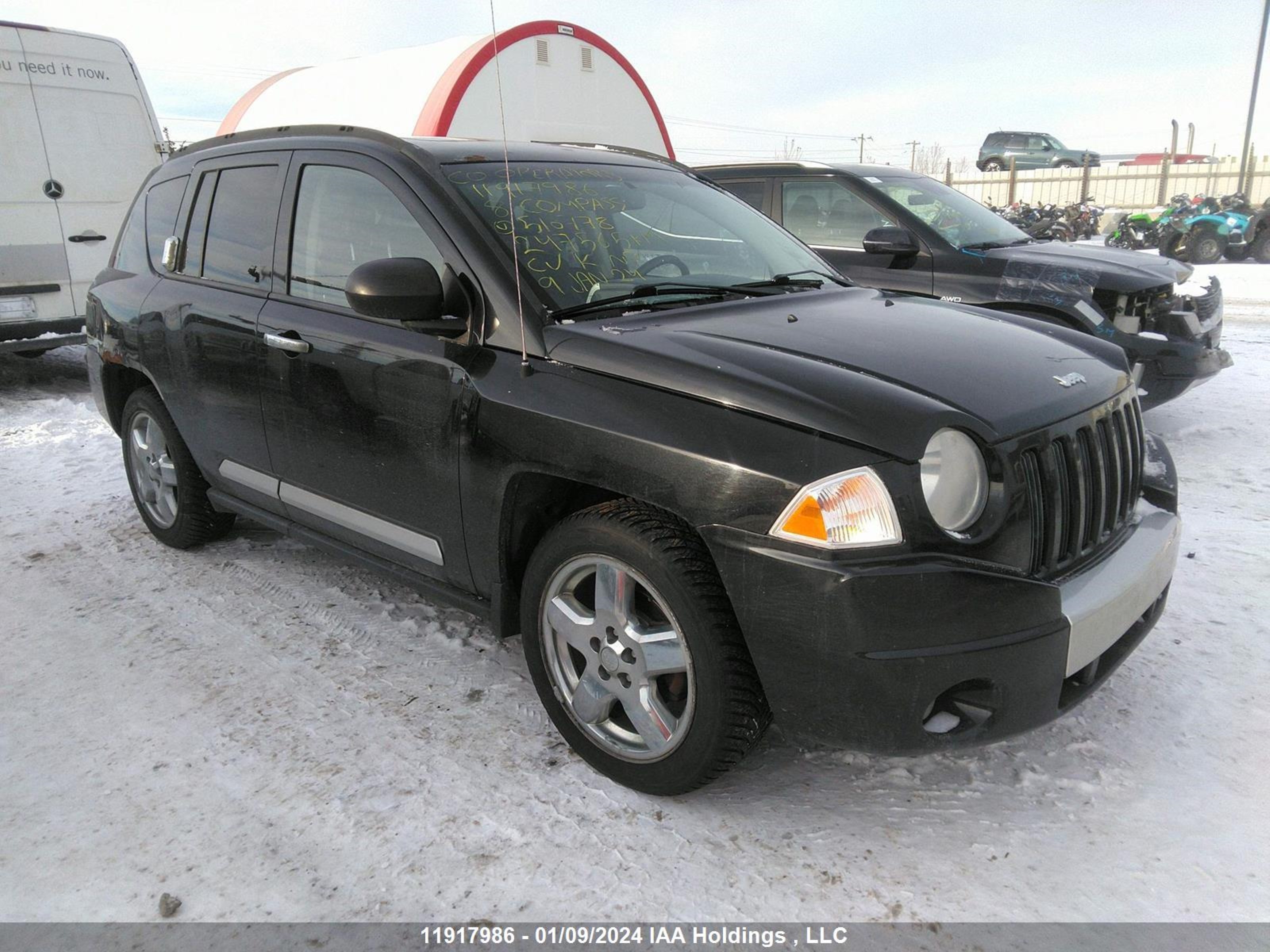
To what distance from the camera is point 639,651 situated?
2502 mm

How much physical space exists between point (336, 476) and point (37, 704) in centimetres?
126

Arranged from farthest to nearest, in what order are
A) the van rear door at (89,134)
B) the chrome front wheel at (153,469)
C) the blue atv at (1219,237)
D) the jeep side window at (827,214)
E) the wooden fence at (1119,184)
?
1. the wooden fence at (1119,184)
2. the blue atv at (1219,237)
3. the van rear door at (89,134)
4. the jeep side window at (827,214)
5. the chrome front wheel at (153,469)

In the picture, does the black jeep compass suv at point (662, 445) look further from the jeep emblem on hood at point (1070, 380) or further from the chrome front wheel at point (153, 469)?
the chrome front wheel at point (153, 469)

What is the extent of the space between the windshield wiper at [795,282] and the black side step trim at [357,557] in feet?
4.62

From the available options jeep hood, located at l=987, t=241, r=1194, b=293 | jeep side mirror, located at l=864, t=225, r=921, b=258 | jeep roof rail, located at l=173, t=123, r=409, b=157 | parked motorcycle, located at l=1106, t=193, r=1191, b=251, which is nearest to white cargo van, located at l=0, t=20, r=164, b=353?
jeep roof rail, located at l=173, t=123, r=409, b=157

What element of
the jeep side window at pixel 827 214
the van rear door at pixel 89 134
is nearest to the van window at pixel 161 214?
the jeep side window at pixel 827 214

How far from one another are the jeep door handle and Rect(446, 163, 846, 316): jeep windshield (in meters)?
0.80

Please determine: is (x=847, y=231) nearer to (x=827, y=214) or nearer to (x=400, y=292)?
(x=827, y=214)

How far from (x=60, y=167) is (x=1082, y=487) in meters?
8.84

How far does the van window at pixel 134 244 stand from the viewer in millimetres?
4398

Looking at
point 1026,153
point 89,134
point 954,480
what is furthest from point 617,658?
point 1026,153

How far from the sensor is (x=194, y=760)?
2836 mm

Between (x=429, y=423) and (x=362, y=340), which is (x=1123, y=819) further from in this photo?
(x=362, y=340)

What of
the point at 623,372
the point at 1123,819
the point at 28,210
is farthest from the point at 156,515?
the point at 28,210
